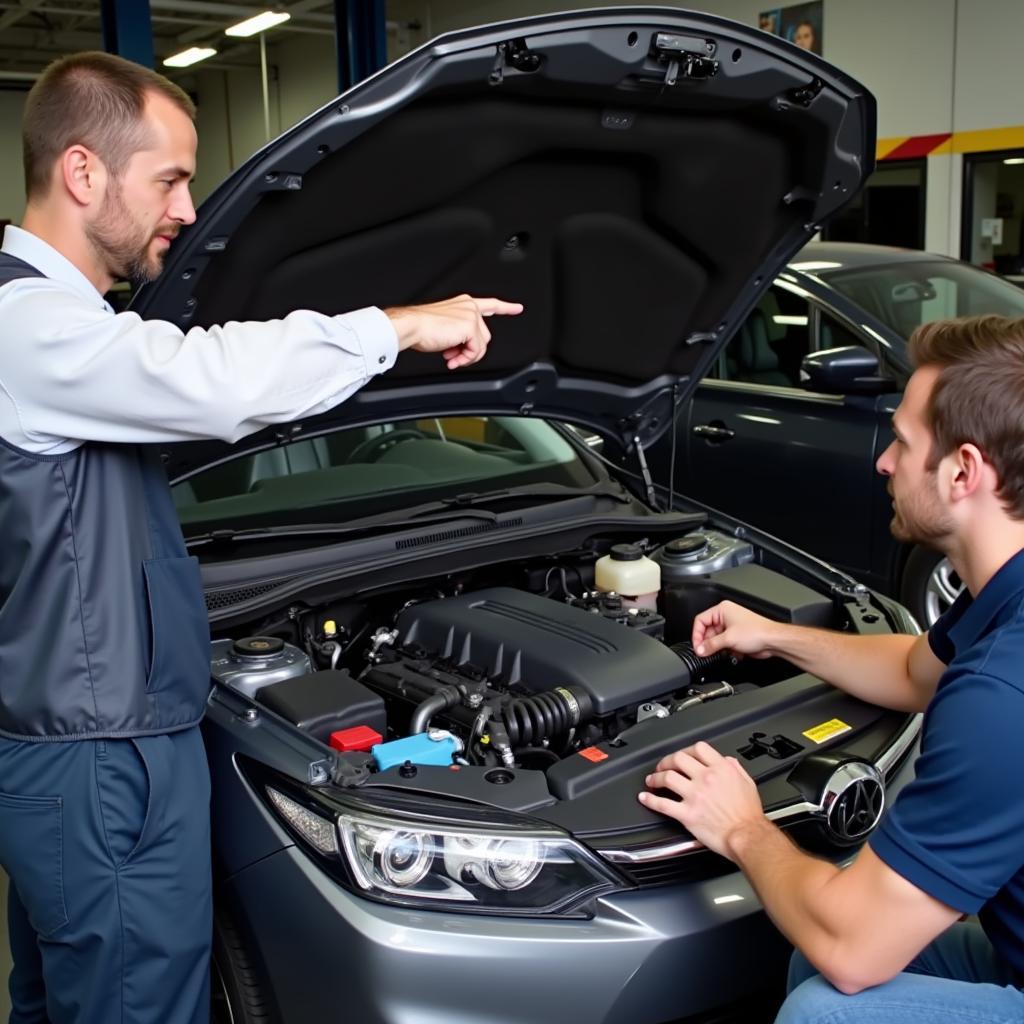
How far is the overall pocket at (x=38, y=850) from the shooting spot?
1.64m

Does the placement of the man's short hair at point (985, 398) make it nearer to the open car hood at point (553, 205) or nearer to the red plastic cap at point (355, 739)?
the open car hood at point (553, 205)

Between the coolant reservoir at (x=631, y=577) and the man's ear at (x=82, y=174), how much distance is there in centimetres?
139

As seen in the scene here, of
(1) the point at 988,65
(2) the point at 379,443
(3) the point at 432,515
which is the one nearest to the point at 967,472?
(3) the point at 432,515

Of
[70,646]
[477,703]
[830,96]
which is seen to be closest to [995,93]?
[830,96]

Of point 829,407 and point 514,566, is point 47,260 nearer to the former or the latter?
point 514,566

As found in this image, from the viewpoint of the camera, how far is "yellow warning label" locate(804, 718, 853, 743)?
A: 1998mm

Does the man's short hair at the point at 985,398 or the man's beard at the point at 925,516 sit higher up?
the man's short hair at the point at 985,398

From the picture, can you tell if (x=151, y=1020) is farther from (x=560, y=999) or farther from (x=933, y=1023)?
(x=933, y=1023)

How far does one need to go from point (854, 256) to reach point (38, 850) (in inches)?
158

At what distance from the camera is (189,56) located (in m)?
16.0

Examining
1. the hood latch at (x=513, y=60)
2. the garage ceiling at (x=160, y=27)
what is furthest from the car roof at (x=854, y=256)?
the garage ceiling at (x=160, y=27)

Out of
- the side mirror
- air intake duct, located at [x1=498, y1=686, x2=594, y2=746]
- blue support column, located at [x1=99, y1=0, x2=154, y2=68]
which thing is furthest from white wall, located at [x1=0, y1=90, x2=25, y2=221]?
air intake duct, located at [x1=498, y1=686, x2=594, y2=746]

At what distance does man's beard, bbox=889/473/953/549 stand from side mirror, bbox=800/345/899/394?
253cm

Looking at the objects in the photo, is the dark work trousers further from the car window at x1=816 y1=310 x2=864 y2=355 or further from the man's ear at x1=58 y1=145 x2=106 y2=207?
the car window at x1=816 y1=310 x2=864 y2=355
